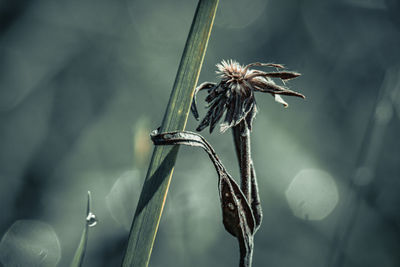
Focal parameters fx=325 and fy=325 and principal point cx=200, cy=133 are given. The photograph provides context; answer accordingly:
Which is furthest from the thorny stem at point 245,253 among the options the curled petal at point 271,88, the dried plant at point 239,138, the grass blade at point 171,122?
the curled petal at point 271,88

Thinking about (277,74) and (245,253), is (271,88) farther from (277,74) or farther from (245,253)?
(245,253)

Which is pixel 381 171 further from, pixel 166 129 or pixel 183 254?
pixel 166 129

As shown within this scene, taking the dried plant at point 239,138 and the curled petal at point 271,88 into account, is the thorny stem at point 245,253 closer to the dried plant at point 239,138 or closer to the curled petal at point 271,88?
the dried plant at point 239,138

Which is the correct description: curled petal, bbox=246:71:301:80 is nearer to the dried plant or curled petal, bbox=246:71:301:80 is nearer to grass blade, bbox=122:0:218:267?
the dried plant

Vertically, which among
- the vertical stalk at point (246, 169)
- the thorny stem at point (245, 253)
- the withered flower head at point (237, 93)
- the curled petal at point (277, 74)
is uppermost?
the curled petal at point (277, 74)

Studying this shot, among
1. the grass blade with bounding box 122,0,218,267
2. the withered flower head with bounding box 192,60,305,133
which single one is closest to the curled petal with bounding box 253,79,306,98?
the withered flower head with bounding box 192,60,305,133

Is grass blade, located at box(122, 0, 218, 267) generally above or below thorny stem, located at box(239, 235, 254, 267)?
above

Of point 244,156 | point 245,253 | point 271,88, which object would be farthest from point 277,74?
point 245,253

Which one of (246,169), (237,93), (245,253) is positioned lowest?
(245,253)

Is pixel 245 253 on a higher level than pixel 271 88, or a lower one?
lower
